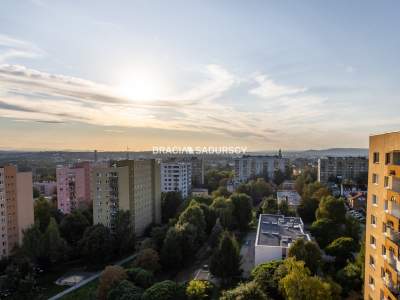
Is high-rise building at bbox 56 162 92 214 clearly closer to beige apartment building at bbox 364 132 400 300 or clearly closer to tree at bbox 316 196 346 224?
tree at bbox 316 196 346 224

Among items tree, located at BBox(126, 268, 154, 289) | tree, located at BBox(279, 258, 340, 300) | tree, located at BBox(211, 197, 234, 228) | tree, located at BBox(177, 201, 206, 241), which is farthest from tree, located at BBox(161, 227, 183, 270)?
tree, located at BBox(279, 258, 340, 300)

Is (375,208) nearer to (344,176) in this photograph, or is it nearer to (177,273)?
(177,273)

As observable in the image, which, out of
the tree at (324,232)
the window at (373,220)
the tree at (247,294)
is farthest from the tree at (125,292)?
the tree at (324,232)

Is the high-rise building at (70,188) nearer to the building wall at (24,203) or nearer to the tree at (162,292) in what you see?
the building wall at (24,203)

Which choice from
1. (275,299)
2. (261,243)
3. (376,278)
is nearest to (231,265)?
(261,243)

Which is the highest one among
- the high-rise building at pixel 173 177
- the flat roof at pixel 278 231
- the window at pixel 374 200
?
the window at pixel 374 200

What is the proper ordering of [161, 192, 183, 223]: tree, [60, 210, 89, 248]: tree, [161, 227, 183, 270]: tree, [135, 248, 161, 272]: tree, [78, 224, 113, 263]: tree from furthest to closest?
1. [161, 192, 183, 223]: tree
2. [60, 210, 89, 248]: tree
3. [78, 224, 113, 263]: tree
4. [161, 227, 183, 270]: tree
5. [135, 248, 161, 272]: tree
